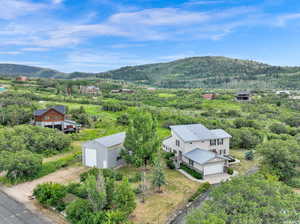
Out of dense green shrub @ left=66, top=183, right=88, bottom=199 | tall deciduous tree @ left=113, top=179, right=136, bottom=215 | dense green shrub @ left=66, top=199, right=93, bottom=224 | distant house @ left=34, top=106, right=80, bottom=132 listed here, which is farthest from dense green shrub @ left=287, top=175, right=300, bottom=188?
distant house @ left=34, top=106, right=80, bottom=132

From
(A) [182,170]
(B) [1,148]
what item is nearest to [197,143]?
(A) [182,170]

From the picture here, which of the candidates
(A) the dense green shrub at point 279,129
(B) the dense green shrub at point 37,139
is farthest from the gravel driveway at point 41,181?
(A) the dense green shrub at point 279,129

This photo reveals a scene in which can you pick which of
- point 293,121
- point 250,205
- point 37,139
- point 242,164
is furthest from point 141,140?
point 293,121

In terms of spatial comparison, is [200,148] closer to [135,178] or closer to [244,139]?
[135,178]

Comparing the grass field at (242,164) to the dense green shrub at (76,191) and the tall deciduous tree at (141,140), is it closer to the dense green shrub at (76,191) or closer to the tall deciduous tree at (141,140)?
the tall deciduous tree at (141,140)

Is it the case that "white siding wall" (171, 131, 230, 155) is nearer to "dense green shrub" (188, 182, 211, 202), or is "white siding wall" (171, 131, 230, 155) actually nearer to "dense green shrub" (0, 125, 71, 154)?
"dense green shrub" (188, 182, 211, 202)
